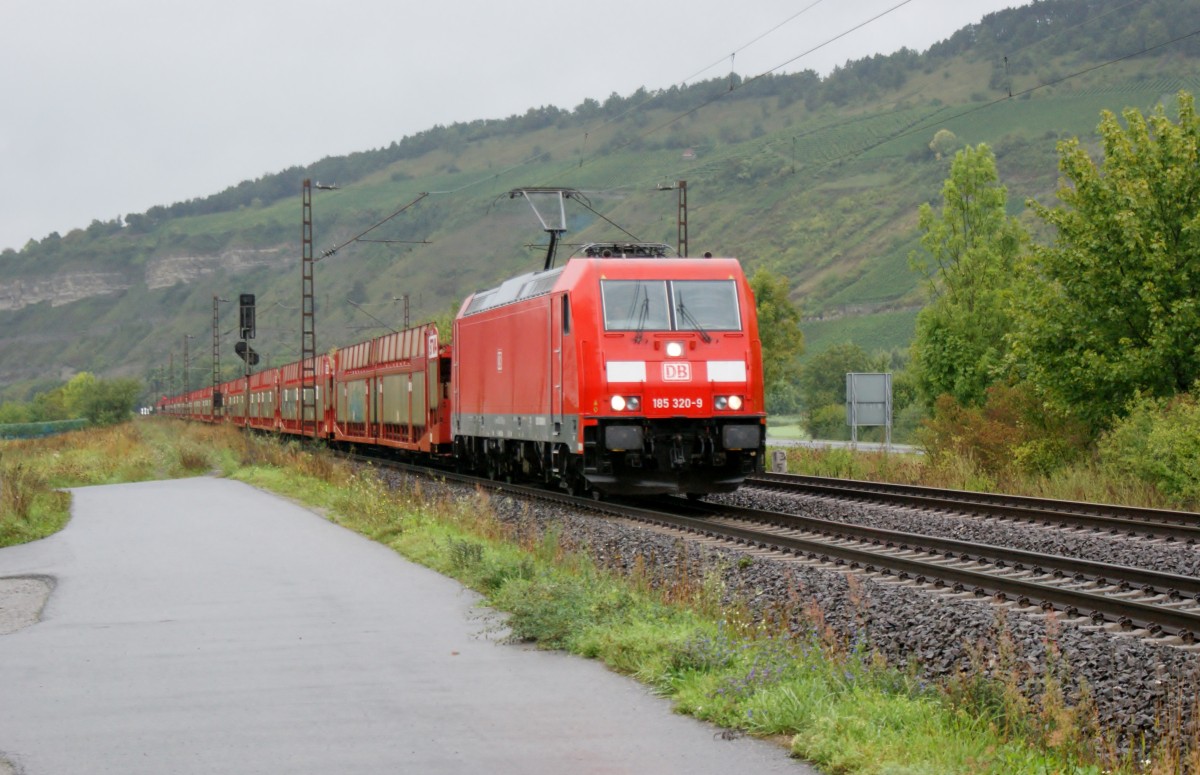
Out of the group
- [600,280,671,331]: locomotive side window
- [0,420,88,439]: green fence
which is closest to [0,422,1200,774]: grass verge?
[600,280,671,331]: locomotive side window

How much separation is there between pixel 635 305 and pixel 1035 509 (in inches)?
240

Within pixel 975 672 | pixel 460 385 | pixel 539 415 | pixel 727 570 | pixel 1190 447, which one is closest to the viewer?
pixel 975 672

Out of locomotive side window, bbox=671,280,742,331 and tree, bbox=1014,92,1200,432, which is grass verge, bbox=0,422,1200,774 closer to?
locomotive side window, bbox=671,280,742,331

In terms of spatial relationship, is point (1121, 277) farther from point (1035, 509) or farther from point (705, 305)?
point (705, 305)

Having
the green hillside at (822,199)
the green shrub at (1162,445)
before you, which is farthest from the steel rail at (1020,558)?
the green hillside at (822,199)

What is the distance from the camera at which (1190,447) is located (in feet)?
61.4

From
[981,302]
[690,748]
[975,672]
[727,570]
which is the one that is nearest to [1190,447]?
[727,570]

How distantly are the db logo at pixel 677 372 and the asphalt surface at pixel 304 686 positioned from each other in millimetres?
6360

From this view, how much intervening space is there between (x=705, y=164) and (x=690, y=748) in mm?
189979

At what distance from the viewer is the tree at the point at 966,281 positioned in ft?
128

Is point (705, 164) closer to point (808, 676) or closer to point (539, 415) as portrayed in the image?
point (539, 415)

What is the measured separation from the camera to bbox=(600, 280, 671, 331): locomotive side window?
760 inches

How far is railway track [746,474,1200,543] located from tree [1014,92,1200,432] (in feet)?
11.1

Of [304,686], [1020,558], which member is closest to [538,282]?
[1020,558]
